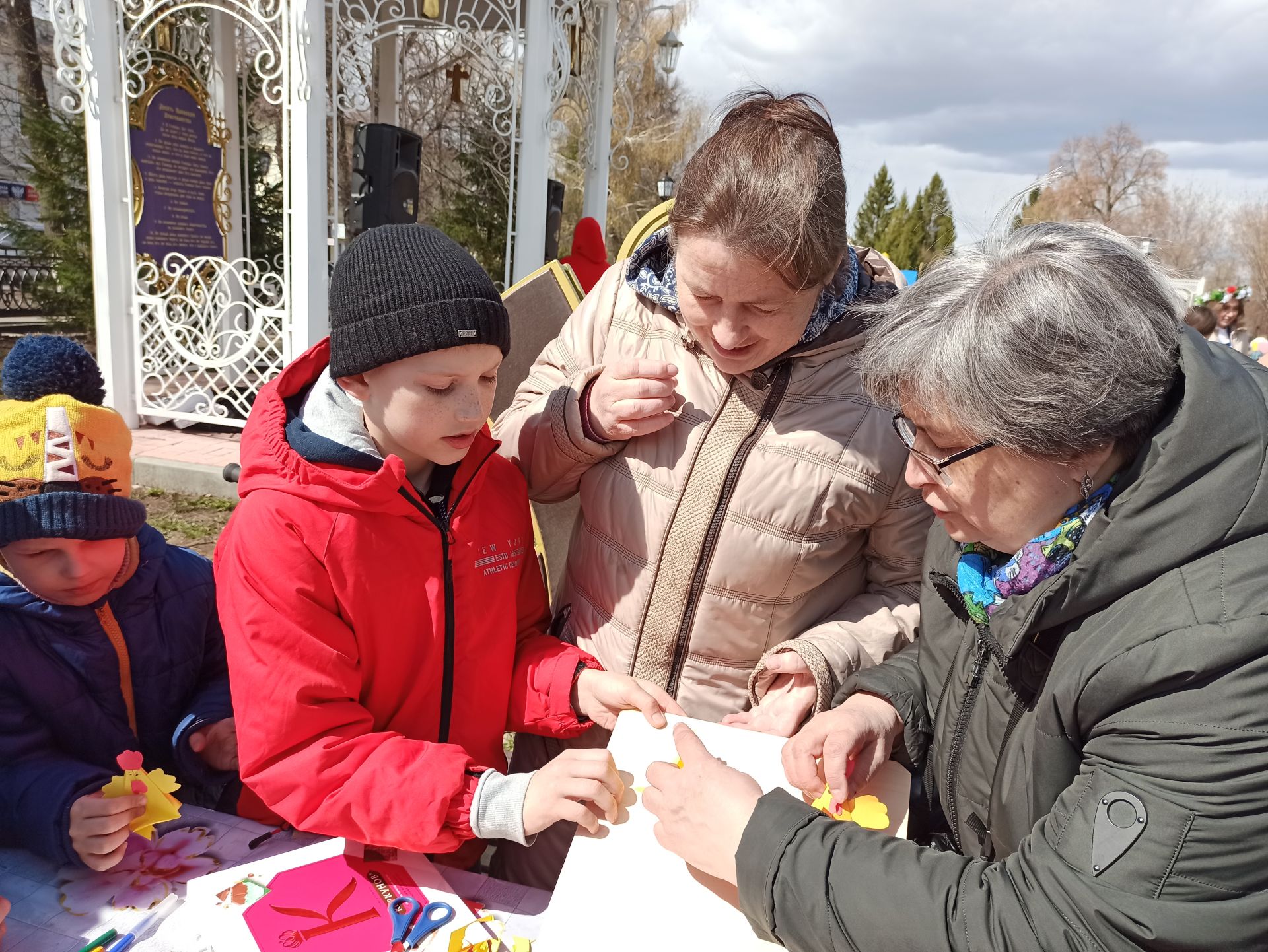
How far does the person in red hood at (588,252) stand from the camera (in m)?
6.08

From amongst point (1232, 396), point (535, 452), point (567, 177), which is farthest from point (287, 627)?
point (567, 177)

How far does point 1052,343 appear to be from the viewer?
109 cm

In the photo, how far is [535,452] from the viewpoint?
1706mm

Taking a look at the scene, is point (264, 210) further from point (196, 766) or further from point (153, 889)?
point (153, 889)

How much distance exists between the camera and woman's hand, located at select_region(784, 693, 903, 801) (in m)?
1.30

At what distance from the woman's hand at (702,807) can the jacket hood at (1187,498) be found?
0.50 m

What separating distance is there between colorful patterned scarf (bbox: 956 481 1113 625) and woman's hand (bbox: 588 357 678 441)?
0.58 meters

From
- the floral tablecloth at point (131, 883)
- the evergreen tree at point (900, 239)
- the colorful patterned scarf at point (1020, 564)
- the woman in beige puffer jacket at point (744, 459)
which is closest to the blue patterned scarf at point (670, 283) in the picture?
the woman in beige puffer jacket at point (744, 459)

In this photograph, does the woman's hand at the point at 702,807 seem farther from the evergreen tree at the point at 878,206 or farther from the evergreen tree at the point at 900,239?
the evergreen tree at the point at 878,206

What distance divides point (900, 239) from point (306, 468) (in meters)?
33.0

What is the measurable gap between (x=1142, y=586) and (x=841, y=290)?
84 centimetres

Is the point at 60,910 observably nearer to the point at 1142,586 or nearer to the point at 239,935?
the point at 239,935

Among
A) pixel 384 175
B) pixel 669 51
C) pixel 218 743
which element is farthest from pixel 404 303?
pixel 669 51

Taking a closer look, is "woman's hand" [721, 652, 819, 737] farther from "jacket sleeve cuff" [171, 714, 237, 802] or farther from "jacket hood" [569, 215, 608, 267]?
"jacket hood" [569, 215, 608, 267]
